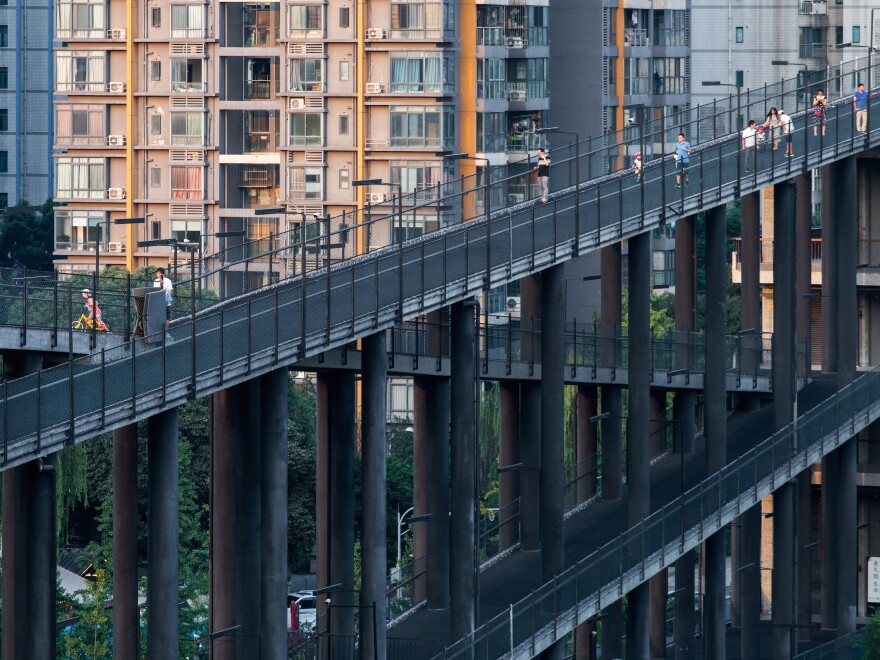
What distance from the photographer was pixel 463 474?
221 ft

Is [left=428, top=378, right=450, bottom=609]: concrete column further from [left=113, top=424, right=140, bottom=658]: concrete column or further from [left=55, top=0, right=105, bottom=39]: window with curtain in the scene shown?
[left=55, top=0, right=105, bottom=39]: window with curtain

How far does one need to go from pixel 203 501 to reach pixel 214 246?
69.5 ft

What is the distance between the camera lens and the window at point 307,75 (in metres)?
129

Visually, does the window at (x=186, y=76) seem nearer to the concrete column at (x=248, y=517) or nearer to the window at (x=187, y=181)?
the window at (x=187, y=181)

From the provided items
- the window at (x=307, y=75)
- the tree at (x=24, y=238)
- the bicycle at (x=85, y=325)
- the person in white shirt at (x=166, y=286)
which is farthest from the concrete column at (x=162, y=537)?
the tree at (x=24, y=238)

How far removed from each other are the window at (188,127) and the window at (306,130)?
5.09m

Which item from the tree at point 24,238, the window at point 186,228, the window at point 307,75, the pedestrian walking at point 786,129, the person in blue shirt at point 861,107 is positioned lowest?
the tree at point 24,238

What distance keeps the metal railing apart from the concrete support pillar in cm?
447

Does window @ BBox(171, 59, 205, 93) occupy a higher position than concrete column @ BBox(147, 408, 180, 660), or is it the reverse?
window @ BBox(171, 59, 205, 93)

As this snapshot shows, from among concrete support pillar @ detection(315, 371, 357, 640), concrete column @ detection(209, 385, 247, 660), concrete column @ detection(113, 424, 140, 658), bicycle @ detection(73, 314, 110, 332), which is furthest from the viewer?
concrete support pillar @ detection(315, 371, 357, 640)

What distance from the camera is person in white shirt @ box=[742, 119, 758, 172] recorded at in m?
78.7

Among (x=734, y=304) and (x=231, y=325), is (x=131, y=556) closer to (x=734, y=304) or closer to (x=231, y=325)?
(x=231, y=325)

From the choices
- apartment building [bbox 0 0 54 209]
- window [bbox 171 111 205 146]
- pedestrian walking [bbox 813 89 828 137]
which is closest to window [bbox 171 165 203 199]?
window [bbox 171 111 205 146]

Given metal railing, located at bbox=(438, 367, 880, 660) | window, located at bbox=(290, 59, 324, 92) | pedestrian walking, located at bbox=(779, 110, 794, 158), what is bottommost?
metal railing, located at bbox=(438, 367, 880, 660)
